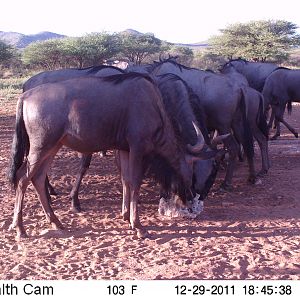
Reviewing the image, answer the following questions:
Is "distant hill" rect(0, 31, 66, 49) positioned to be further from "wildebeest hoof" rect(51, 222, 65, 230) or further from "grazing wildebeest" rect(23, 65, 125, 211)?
"wildebeest hoof" rect(51, 222, 65, 230)

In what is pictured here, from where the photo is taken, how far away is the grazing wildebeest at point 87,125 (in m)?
4.95

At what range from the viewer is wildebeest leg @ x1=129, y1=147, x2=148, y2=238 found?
17.0 ft

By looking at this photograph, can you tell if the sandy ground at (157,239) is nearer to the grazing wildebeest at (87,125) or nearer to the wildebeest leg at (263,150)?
the grazing wildebeest at (87,125)

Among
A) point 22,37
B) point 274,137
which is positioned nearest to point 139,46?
point 274,137

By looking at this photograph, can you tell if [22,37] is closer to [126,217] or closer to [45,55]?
[45,55]

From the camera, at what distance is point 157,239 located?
5125mm

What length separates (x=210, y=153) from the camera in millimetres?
5691

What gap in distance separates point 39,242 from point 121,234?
36.2 inches

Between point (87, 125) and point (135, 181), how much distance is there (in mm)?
855

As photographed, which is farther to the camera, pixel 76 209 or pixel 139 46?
pixel 139 46

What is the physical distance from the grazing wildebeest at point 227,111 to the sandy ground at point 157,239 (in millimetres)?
536

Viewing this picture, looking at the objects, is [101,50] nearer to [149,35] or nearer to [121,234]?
[149,35]

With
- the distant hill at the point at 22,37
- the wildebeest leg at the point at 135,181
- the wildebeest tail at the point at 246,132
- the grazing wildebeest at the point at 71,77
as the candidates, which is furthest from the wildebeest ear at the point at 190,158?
the distant hill at the point at 22,37

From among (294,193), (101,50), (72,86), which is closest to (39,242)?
(72,86)
